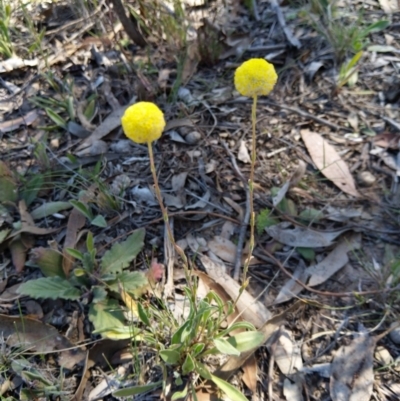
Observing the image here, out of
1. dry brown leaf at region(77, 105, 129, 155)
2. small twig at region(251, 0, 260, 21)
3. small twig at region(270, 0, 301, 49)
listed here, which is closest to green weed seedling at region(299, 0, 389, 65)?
small twig at region(270, 0, 301, 49)

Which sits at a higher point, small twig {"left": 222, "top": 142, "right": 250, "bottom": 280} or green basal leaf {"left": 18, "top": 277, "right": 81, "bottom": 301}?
green basal leaf {"left": 18, "top": 277, "right": 81, "bottom": 301}

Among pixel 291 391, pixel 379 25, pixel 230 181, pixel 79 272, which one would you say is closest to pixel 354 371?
pixel 291 391

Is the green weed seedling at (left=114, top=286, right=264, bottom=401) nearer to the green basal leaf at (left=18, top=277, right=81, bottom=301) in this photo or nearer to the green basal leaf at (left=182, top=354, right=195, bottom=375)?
the green basal leaf at (left=182, top=354, right=195, bottom=375)

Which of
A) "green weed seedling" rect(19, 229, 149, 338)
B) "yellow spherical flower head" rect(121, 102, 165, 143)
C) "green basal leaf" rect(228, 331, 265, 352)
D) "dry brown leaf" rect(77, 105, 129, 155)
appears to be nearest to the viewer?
"yellow spherical flower head" rect(121, 102, 165, 143)

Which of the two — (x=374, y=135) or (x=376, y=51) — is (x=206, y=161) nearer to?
(x=374, y=135)

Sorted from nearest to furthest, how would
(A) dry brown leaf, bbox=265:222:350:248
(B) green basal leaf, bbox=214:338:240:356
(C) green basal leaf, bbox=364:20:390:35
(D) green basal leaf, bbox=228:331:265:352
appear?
1. (B) green basal leaf, bbox=214:338:240:356
2. (D) green basal leaf, bbox=228:331:265:352
3. (A) dry brown leaf, bbox=265:222:350:248
4. (C) green basal leaf, bbox=364:20:390:35

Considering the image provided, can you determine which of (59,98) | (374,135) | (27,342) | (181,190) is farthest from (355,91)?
(27,342)

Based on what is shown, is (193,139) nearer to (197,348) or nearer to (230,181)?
(230,181)
